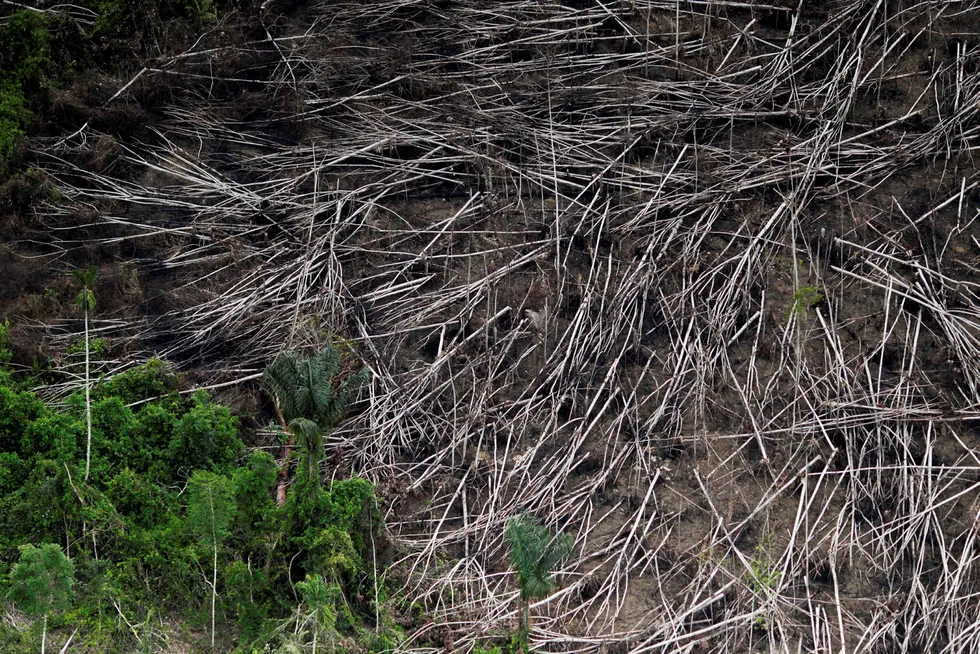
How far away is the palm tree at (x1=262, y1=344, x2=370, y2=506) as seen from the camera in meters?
5.83

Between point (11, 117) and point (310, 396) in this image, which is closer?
point (310, 396)

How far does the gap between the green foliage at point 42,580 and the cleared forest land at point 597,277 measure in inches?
63.7

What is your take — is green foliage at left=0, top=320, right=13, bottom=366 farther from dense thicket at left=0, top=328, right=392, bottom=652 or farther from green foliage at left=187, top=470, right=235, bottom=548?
green foliage at left=187, top=470, right=235, bottom=548

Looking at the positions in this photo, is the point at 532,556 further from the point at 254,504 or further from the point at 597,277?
the point at 597,277

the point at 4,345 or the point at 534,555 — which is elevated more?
the point at 4,345

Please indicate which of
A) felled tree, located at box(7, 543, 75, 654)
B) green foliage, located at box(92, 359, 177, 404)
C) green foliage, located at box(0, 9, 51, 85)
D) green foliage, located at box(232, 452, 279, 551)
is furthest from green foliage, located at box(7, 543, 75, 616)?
green foliage, located at box(0, 9, 51, 85)

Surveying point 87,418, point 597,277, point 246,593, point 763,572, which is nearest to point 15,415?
point 87,418

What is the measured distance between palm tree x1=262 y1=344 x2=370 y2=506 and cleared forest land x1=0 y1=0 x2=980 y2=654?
64 cm

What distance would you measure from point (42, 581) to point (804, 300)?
4666mm

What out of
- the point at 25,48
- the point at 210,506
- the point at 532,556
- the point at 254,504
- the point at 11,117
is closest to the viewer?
the point at 532,556

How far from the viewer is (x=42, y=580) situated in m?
5.35

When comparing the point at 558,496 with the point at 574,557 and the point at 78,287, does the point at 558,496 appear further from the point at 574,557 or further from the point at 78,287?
the point at 78,287

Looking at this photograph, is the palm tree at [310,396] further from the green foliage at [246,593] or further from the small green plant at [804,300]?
the small green plant at [804,300]

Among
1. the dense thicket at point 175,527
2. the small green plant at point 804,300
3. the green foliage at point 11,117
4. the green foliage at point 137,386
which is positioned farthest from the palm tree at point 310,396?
the green foliage at point 11,117
